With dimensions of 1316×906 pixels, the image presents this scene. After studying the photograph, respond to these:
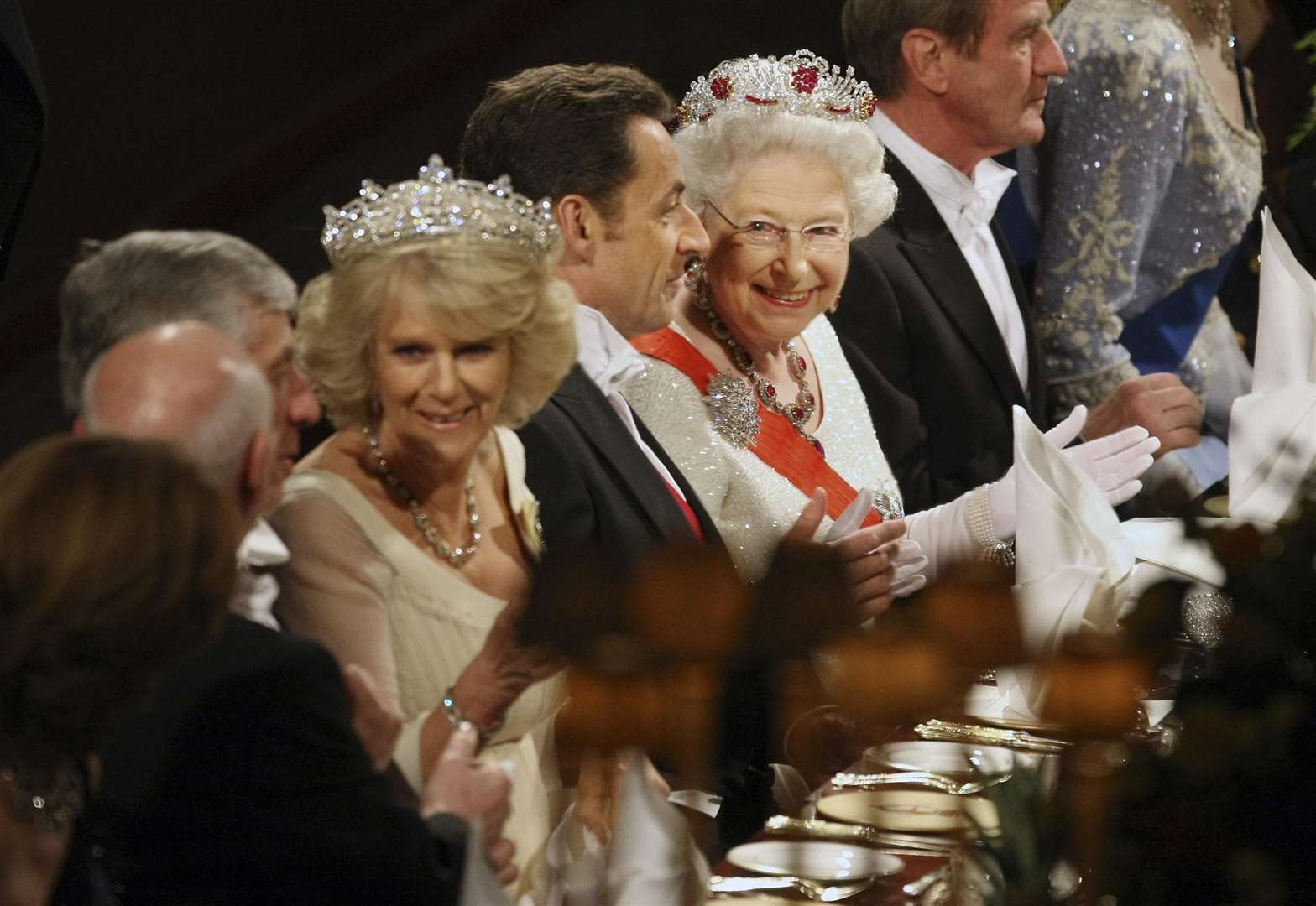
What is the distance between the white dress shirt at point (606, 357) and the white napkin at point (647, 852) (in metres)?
1.06

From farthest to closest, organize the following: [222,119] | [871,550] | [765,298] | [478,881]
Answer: [222,119], [765,298], [871,550], [478,881]

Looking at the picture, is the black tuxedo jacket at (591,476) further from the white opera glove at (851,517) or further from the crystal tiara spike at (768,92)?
the crystal tiara spike at (768,92)

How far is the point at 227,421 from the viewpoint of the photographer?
1.66 metres

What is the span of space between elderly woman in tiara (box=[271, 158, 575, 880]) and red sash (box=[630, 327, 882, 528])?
579mm

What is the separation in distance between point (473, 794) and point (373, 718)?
0.57ft

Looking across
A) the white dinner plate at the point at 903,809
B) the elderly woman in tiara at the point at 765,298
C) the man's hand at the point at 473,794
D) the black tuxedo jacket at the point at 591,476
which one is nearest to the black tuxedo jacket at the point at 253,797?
the man's hand at the point at 473,794

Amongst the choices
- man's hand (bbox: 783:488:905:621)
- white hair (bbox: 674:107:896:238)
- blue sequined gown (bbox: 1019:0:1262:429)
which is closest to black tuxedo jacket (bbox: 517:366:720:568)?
man's hand (bbox: 783:488:905:621)

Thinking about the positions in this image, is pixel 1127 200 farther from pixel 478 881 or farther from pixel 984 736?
pixel 478 881

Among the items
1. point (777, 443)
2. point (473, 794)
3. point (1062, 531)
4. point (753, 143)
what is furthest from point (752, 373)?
point (473, 794)

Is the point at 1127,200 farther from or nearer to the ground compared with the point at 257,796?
nearer to the ground

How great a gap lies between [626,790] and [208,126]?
2029 millimetres

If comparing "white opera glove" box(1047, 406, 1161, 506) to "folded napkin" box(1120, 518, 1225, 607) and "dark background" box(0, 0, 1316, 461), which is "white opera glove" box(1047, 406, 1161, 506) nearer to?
"folded napkin" box(1120, 518, 1225, 607)

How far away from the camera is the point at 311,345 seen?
201 centimetres

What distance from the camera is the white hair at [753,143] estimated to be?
2738 mm
